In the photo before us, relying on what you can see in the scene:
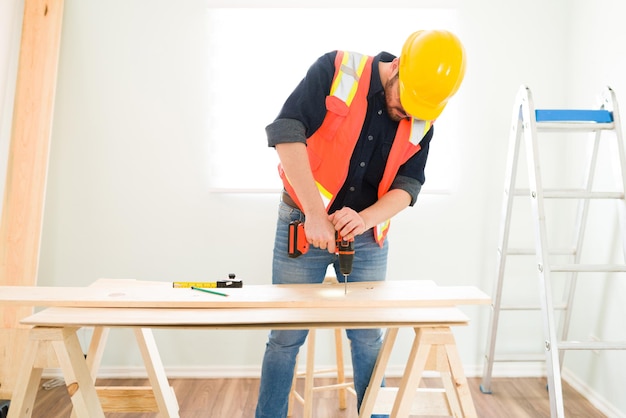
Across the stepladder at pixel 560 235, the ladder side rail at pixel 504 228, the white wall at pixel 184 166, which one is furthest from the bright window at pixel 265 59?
the stepladder at pixel 560 235

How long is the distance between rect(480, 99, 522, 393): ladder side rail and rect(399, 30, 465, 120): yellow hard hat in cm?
115

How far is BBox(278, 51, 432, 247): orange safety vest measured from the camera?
185cm

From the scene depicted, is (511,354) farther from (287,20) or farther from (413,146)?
(287,20)

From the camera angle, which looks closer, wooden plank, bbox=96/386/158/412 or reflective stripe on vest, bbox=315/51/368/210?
reflective stripe on vest, bbox=315/51/368/210

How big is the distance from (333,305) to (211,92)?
1.83m

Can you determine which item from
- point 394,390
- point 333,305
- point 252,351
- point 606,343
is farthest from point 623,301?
point 252,351

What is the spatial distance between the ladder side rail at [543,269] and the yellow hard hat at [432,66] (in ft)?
2.85

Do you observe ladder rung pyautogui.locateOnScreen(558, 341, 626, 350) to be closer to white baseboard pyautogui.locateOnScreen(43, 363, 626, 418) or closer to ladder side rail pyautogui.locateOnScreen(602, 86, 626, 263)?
ladder side rail pyautogui.locateOnScreen(602, 86, 626, 263)

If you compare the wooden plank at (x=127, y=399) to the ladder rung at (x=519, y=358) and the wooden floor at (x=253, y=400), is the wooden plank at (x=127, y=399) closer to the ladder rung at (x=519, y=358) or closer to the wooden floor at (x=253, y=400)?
the wooden floor at (x=253, y=400)

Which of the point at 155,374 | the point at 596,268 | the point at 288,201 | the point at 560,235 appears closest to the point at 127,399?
the point at 155,374

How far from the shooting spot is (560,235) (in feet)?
10.3

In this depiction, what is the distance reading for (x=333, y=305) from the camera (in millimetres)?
1612

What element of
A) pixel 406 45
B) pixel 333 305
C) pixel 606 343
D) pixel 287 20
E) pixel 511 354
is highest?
pixel 287 20

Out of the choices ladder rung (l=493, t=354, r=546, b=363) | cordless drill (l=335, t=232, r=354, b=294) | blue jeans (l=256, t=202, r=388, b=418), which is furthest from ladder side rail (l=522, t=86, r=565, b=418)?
cordless drill (l=335, t=232, r=354, b=294)
